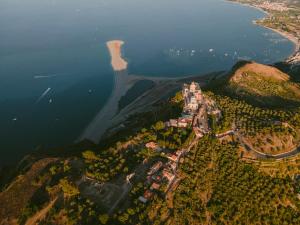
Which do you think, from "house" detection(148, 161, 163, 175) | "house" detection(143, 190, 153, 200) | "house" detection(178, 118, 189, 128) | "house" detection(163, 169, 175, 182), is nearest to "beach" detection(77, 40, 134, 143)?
"house" detection(178, 118, 189, 128)

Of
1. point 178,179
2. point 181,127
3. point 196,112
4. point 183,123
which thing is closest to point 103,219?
point 178,179

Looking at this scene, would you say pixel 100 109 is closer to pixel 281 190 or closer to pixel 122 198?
pixel 122 198

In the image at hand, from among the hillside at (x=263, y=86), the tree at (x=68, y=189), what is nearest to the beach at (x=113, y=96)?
the tree at (x=68, y=189)

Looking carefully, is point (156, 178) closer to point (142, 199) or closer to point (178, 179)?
point (178, 179)

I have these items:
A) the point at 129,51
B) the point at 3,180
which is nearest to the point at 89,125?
the point at 3,180

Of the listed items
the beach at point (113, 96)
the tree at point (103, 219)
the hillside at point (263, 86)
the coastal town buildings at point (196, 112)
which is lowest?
the beach at point (113, 96)

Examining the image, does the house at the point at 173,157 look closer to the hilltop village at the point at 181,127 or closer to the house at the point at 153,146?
the hilltop village at the point at 181,127
